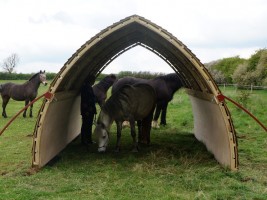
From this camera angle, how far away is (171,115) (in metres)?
18.6

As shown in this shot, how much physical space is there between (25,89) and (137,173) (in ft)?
39.9

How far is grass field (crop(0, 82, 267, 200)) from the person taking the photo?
6.14 meters

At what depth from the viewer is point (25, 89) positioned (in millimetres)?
18234

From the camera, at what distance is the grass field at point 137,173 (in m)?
6.14

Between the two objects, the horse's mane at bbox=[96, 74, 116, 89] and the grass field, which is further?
the horse's mane at bbox=[96, 74, 116, 89]

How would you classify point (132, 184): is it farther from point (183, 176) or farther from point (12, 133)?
point (12, 133)

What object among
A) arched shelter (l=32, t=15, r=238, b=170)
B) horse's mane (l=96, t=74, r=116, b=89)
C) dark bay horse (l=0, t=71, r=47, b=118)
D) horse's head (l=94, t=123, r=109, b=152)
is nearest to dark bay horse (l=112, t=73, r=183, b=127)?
horse's mane (l=96, t=74, r=116, b=89)

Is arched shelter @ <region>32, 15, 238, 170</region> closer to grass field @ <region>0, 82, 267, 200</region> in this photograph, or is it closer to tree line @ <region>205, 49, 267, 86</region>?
grass field @ <region>0, 82, 267, 200</region>

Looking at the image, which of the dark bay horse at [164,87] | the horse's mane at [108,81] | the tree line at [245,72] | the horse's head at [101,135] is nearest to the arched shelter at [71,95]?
the horse's head at [101,135]

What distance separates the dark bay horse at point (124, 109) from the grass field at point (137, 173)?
49 centimetres

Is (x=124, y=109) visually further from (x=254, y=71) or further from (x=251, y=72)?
(x=251, y=72)

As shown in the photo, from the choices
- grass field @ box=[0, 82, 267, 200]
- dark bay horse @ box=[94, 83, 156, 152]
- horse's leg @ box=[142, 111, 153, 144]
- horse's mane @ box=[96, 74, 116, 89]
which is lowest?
grass field @ box=[0, 82, 267, 200]

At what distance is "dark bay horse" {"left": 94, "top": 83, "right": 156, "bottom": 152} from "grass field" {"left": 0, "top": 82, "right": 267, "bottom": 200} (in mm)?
Answer: 493

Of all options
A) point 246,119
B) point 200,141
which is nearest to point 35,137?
point 200,141
